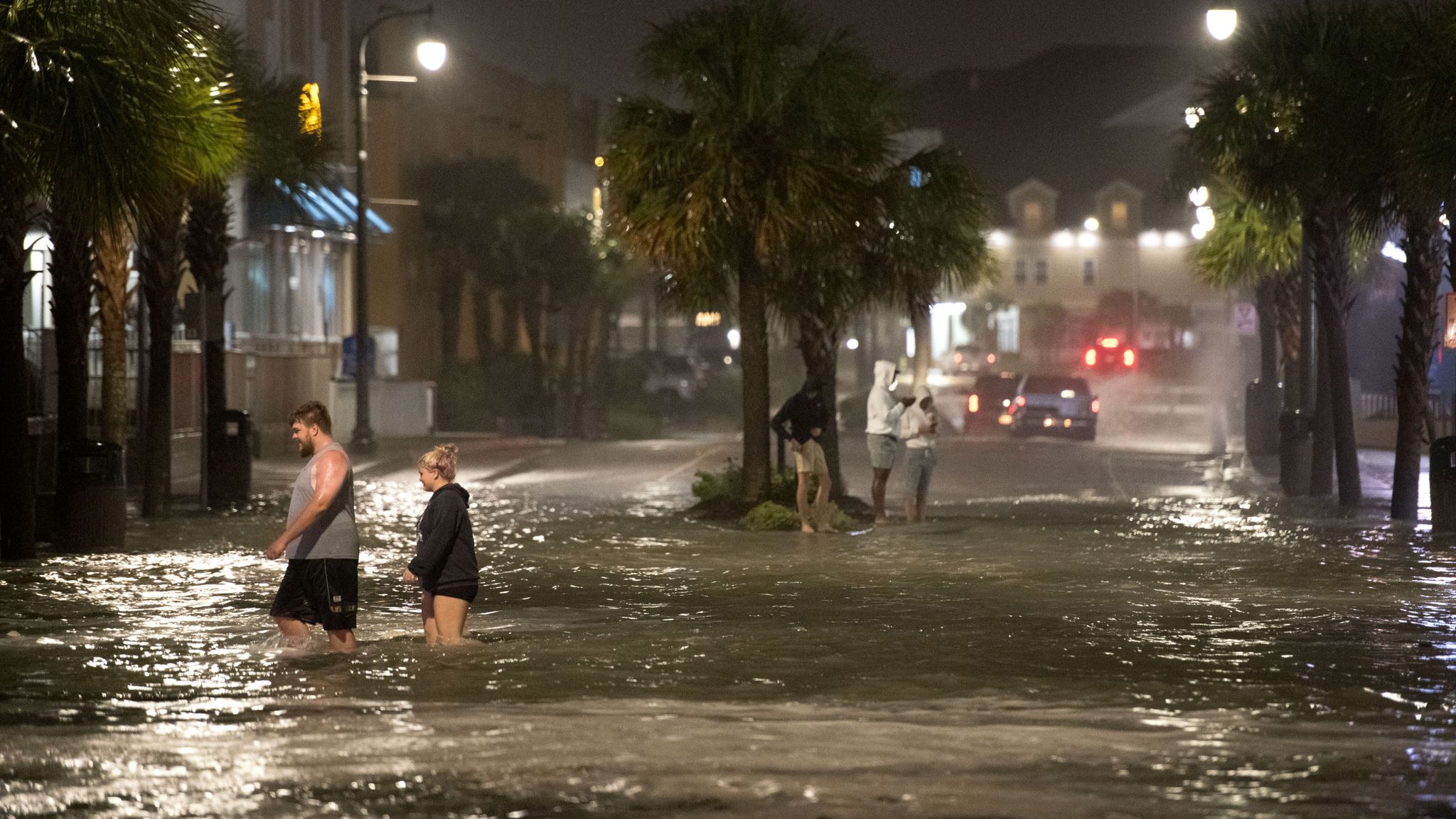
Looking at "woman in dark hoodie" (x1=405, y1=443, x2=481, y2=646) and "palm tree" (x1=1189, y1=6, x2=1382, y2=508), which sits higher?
"palm tree" (x1=1189, y1=6, x2=1382, y2=508)

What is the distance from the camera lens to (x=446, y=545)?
11727mm

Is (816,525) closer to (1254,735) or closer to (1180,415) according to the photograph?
(1254,735)

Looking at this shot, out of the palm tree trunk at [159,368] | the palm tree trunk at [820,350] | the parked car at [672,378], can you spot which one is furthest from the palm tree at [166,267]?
the parked car at [672,378]

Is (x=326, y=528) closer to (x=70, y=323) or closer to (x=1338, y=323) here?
(x=70, y=323)

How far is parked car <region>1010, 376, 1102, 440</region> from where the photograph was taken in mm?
44562

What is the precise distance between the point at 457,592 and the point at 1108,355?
50022 mm

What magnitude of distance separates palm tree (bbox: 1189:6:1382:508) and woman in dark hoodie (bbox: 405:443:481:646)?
13484 mm

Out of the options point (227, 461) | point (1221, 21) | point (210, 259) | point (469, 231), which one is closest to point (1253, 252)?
point (1221, 21)

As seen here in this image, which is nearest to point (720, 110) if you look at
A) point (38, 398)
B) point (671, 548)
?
point (671, 548)

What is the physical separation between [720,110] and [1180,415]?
40733 mm

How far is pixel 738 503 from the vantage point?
2269 centimetres

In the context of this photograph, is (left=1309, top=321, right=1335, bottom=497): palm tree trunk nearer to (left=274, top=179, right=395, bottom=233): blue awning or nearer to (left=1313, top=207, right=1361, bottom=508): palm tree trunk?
(left=1313, top=207, right=1361, bottom=508): palm tree trunk

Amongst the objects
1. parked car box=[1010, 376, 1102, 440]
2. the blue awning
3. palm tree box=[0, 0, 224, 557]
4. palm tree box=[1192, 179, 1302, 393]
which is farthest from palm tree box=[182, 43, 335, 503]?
parked car box=[1010, 376, 1102, 440]

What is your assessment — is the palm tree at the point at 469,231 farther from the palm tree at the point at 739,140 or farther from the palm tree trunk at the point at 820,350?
the palm tree at the point at 739,140
